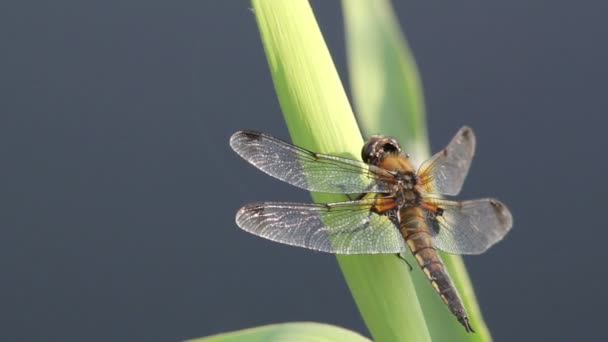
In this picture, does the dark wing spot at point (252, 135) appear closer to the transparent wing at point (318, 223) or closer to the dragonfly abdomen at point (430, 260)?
the transparent wing at point (318, 223)

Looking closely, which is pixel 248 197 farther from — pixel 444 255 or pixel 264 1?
pixel 264 1

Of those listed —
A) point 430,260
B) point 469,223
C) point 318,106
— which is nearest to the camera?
point 318,106

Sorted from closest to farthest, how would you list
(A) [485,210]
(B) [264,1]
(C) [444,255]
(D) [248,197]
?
(B) [264,1] < (C) [444,255] < (A) [485,210] < (D) [248,197]

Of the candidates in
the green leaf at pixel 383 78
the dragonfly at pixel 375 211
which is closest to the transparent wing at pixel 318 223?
the dragonfly at pixel 375 211

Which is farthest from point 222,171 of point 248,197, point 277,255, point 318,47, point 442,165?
point 318,47

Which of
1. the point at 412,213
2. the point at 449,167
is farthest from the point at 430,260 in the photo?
the point at 449,167

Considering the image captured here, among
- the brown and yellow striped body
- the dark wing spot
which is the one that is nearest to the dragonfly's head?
the brown and yellow striped body

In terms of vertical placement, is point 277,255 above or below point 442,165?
→ below

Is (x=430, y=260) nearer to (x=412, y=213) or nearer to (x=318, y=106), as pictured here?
(x=412, y=213)
